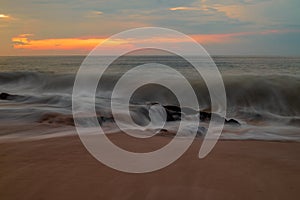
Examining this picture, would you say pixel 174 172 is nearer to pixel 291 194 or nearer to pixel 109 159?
pixel 109 159

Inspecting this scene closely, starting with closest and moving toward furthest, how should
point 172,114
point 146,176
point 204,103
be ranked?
point 146,176, point 172,114, point 204,103

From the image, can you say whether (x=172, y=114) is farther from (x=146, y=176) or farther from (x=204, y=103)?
(x=204, y=103)

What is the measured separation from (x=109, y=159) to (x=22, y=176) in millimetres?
960

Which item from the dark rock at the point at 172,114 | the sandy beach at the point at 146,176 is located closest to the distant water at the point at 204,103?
the dark rock at the point at 172,114

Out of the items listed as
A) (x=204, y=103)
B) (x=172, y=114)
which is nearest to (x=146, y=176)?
(x=172, y=114)

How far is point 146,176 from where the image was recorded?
10.6ft

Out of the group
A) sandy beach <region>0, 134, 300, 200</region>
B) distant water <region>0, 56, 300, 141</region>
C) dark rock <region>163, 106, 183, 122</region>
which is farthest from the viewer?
dark rock <region>163, 106, 183, 122</region>

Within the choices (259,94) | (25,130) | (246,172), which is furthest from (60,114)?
(259,94)

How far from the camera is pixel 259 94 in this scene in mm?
14500

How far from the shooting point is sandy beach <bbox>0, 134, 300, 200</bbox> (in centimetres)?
285

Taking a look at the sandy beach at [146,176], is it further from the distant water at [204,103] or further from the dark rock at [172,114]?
the dark rock at [172,114]

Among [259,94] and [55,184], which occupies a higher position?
[55,184]

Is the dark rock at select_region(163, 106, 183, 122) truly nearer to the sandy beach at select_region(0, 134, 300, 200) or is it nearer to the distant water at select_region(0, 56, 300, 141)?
the distant water at select_region(0, 56, 300, 141)

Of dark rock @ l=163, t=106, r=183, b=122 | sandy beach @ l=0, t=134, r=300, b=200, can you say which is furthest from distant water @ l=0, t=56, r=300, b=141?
sandy beach @ l=0, t=134, r=300, b=200
